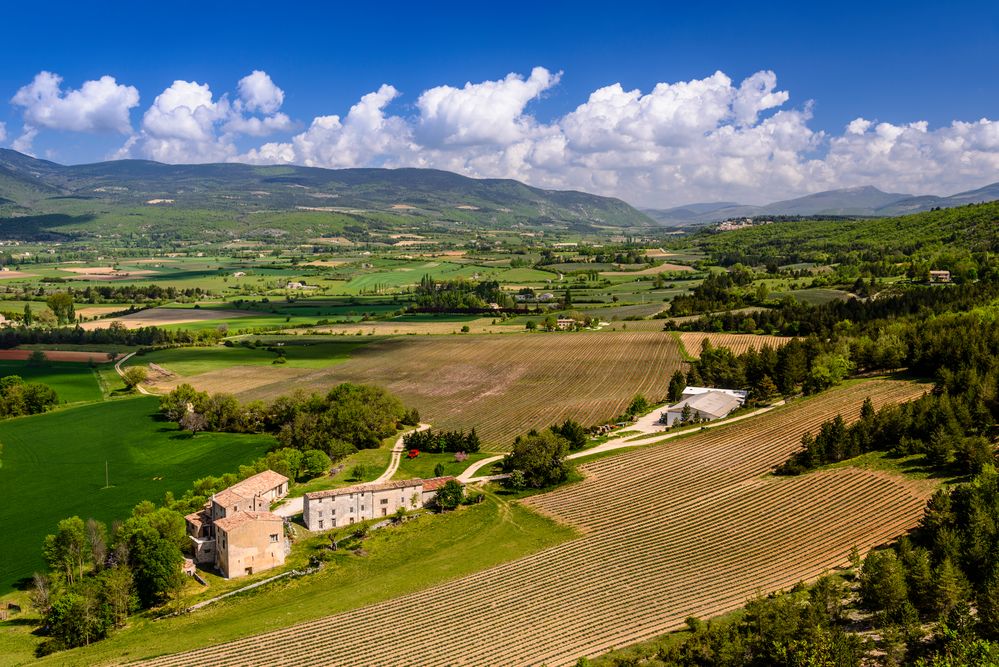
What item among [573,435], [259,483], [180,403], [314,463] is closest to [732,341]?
[573,435]

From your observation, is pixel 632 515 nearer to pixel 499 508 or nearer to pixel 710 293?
pixel 499 508

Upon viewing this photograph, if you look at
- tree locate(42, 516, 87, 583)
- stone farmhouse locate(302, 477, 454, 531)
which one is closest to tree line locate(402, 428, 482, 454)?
stone farmhouse locate(302, 477, 454, 531)

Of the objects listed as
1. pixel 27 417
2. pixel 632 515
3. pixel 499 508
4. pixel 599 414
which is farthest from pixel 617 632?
pixel 27 417

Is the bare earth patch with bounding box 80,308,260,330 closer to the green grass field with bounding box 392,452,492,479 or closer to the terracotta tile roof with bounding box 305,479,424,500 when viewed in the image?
the green grass field with bounding box 392,452,492,479

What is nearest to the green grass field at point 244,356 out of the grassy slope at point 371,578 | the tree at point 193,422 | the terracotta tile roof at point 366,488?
the tree at point 193,422

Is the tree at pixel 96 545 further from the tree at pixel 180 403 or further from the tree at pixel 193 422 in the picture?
the tree at pixel 180 403

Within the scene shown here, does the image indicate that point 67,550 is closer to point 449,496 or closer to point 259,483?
point 259,483
